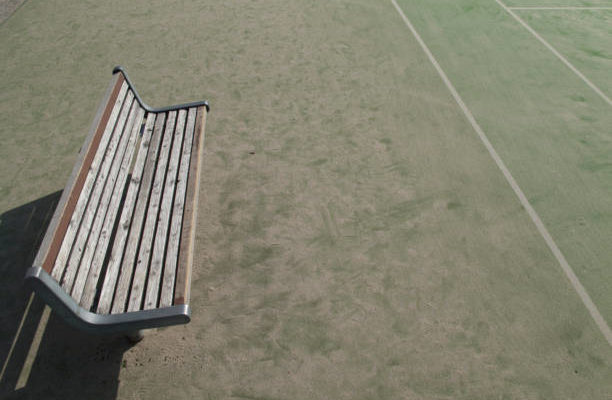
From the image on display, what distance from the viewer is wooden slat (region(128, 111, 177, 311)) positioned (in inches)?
116

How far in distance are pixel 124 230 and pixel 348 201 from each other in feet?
7.45

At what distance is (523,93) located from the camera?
6.34 meters

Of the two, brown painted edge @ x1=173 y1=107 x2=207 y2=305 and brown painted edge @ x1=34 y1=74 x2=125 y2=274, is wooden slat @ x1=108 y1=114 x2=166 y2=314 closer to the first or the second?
brown painted edge @ x1=173 y1=107 x2=207 y2=305

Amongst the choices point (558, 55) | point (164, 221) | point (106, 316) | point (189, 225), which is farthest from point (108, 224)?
point (558, 55)

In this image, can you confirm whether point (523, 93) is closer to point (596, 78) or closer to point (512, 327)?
point (596, 78)

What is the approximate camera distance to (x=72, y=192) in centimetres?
290

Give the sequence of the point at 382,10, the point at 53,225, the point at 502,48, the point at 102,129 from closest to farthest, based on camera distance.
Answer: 1. the point at 53,225
2. the point at 102,129
3. the point at 502,48
4. the point at 382,10

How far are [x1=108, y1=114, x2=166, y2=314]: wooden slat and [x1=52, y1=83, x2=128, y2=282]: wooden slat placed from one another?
0.41 metres

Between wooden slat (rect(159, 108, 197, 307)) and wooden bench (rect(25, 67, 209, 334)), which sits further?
wooden slat (rect(159, 108, 197, 307))

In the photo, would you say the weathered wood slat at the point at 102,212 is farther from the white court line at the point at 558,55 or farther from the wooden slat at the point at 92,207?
the white court line at the point at 558,55

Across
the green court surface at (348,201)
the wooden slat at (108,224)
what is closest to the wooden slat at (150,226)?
the wooden slat at (108,224)

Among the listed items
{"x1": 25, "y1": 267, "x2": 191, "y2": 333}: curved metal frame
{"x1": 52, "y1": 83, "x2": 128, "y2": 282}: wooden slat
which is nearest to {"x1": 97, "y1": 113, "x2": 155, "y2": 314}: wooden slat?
{"x1": 25, "y1": 267, "x2": 191, "y2": 333}: curved metal frame

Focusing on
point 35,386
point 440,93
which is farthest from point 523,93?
point 35,386

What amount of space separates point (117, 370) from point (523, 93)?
6.30 meters
